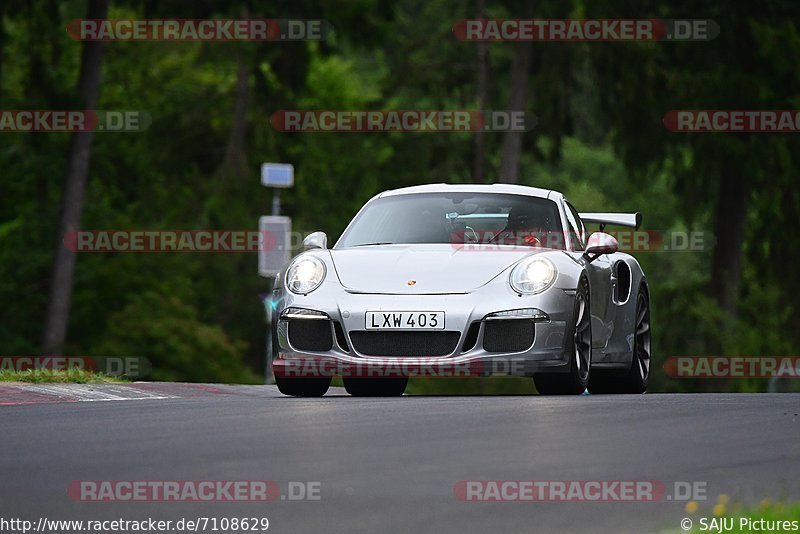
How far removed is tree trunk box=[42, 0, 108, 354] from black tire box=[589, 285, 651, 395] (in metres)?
21.3

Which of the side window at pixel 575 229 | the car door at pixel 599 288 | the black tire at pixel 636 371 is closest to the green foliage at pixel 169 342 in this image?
the black tire at pixel 636 371

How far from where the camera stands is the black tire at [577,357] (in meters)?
13.2

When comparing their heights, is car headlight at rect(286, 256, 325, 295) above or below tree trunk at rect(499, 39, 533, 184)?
below

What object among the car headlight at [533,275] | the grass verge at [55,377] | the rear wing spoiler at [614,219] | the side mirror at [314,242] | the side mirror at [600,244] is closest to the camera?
the car headlight at [533,275]

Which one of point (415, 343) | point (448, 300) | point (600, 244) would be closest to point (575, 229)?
point (600, 244)

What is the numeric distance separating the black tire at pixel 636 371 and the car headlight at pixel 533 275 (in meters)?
2.37

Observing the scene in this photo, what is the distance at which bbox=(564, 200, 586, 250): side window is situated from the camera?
14412 mm

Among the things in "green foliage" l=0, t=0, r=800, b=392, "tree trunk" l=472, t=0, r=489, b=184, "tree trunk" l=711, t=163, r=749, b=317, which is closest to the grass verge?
"green foliage" l=0, t=0, r=800, b=392

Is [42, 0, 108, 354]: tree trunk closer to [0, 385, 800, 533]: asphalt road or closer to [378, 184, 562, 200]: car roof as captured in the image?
[378, 184, 562, 200]: car roof

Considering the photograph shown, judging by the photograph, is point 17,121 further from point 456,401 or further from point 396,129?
point 456,401

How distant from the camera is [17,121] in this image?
38.1 meters

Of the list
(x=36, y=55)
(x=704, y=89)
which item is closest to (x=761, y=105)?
(x=704, y=89)

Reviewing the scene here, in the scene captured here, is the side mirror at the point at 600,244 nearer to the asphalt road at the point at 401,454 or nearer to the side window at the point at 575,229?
the side window at the point at 575,229

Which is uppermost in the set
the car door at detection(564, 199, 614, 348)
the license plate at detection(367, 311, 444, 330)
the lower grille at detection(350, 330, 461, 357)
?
the car door at detection(564, 199, 614, 348)
